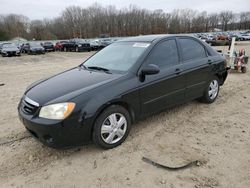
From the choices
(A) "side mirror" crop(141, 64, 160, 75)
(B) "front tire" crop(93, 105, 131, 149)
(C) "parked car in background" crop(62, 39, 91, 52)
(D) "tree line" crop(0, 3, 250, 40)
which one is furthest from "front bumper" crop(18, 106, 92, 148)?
(D) "tree line" crop(0, 3, 250, 40)

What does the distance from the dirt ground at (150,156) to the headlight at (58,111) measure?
0.65 m

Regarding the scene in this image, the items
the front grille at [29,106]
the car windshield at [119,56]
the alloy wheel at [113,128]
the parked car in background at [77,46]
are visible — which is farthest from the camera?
the parked car in background at [77,46]

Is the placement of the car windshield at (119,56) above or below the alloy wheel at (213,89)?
above

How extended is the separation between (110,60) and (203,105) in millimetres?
2273

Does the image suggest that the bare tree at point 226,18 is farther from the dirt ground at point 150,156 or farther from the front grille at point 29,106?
the front grille at point 29,106

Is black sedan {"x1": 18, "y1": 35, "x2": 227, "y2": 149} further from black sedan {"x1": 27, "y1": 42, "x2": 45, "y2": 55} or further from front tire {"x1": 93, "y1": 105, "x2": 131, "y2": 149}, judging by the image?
black sedan {"x1": 27, "y1": 42, "x2": 45, "y2": 55}

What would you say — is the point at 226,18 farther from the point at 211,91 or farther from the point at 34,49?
the point at 211,91

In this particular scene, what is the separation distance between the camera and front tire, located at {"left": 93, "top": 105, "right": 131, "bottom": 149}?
290cm

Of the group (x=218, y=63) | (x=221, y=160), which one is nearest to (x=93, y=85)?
(x=221, y=160)

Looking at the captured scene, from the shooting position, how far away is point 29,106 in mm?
2916

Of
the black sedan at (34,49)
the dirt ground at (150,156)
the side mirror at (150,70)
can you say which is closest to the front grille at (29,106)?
the dirt ground at (150,156)

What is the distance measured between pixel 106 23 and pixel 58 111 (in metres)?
86.8

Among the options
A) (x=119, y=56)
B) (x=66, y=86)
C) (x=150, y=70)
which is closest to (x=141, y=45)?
(x=119, y=56)

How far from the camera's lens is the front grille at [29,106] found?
2.81 m
